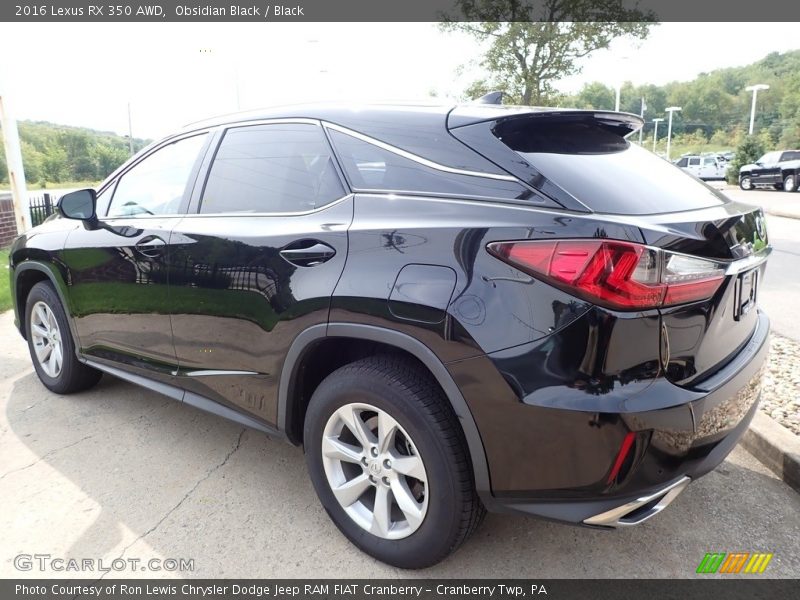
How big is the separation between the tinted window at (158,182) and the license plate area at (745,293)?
2.63m

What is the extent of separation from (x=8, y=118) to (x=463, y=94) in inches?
623

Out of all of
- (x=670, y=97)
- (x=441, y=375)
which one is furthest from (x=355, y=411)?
(x=670, y=97)

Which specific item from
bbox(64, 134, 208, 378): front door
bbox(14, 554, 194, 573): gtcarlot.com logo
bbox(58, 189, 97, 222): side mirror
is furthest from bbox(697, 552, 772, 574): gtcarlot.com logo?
bbox(58, 189, 97, 222): side mirror

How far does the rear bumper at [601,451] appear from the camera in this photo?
1.71 m

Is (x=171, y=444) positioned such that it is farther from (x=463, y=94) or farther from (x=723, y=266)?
(x=463, y=94)

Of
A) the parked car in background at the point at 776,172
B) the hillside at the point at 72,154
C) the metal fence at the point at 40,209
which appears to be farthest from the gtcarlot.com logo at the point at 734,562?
the parked car in background at the point at 776,172

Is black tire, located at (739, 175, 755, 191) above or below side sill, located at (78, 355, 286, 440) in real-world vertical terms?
below

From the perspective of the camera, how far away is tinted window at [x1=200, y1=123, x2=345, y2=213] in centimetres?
245

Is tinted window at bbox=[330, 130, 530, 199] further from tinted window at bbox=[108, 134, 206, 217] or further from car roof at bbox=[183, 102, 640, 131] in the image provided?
tinted window at bbox=[108, 134, 206, 217]

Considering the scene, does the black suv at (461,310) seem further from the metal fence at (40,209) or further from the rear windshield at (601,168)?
the metal fence at (40,209)

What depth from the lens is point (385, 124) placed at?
2305 millimetres

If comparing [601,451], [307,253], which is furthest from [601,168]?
[307,253]

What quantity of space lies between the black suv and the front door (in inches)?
2.6

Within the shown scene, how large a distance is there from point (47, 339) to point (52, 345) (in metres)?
0.13
